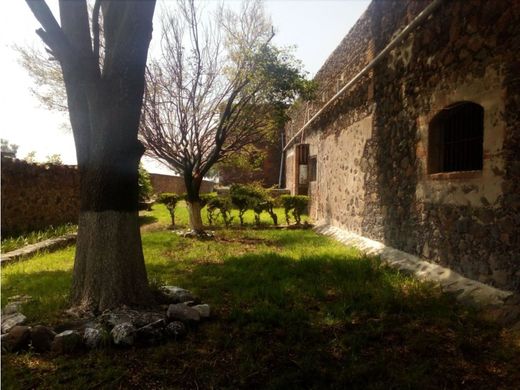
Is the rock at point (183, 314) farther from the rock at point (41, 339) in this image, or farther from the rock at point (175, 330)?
the rock at point (41, 339)

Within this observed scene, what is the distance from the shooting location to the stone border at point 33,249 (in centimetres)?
610

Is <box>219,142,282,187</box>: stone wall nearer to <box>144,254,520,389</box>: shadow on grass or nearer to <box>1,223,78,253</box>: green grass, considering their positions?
<box>1,223,78,253</box>: green grass

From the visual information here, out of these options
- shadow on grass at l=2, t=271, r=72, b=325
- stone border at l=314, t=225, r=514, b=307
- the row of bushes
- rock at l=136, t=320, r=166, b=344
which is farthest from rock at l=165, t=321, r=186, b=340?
the row of bushes

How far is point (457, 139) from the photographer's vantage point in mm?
4625

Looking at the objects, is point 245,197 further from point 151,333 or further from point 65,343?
point 65,343

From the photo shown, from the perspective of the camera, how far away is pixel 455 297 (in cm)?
387

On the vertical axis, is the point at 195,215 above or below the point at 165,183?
below

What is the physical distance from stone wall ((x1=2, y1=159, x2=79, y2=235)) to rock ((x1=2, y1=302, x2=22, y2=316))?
230 inches

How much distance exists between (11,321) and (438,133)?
535 cm

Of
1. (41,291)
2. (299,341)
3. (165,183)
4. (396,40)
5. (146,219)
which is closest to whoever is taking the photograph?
(299,341)

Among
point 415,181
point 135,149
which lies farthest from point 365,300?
point 135,149

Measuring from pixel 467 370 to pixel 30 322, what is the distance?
375cm

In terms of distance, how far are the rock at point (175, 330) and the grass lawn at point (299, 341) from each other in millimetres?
97

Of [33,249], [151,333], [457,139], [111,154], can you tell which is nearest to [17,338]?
[151,333]
